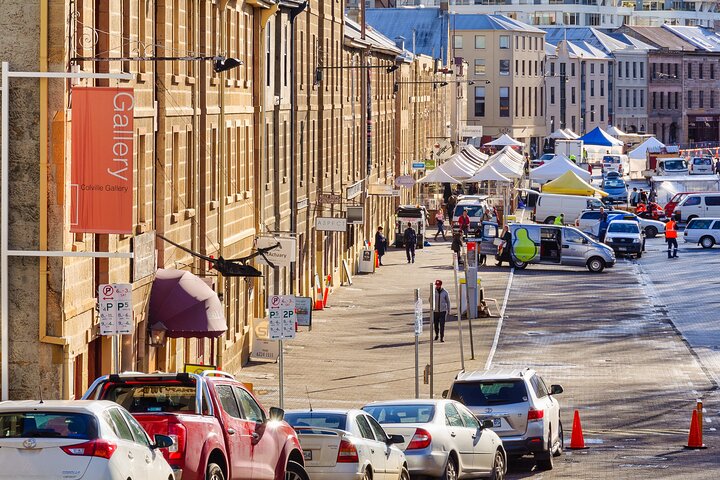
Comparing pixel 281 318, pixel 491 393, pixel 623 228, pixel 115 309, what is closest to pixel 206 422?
pixel 115 309

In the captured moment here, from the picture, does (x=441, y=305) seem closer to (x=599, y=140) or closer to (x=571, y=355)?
(x=571, y=355)

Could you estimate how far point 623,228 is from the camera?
69000 millimetres

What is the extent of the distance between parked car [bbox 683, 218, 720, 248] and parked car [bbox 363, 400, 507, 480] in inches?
1997

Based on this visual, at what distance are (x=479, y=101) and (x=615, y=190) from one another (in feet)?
177

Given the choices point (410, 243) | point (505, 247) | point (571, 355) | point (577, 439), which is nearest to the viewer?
point (577, 439)

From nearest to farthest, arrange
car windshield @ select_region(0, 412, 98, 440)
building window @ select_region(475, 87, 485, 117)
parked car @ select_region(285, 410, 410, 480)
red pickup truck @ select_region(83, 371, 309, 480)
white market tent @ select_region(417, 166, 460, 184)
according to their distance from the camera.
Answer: car windshield @ select_region(0, 412, 98, 440), red pickup truck @ select_region(83, 371, 309, 480), parked car @ select_region(285, 410, 410, 480), white market tent @ select_region(417, 166, 460, 184), building window @ select_region(475, 87, 485, 117)

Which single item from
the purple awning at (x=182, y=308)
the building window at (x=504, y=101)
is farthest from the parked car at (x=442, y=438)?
the building window at (x=504, y=101)

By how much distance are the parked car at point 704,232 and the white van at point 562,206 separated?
7.24 metres

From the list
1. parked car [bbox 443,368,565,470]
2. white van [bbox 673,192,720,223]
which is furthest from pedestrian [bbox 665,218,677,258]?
parked car [bbox 443,368,565,470]

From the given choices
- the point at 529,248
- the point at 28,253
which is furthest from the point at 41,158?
the point at 529,248

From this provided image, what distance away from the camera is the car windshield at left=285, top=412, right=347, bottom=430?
798 inches

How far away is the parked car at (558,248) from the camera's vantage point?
2462 inches

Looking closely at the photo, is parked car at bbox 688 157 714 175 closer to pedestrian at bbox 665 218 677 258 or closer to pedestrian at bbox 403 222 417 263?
pedestrian at bbox 665 218 677 258

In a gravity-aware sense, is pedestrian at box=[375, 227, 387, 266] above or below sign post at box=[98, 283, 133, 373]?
below
